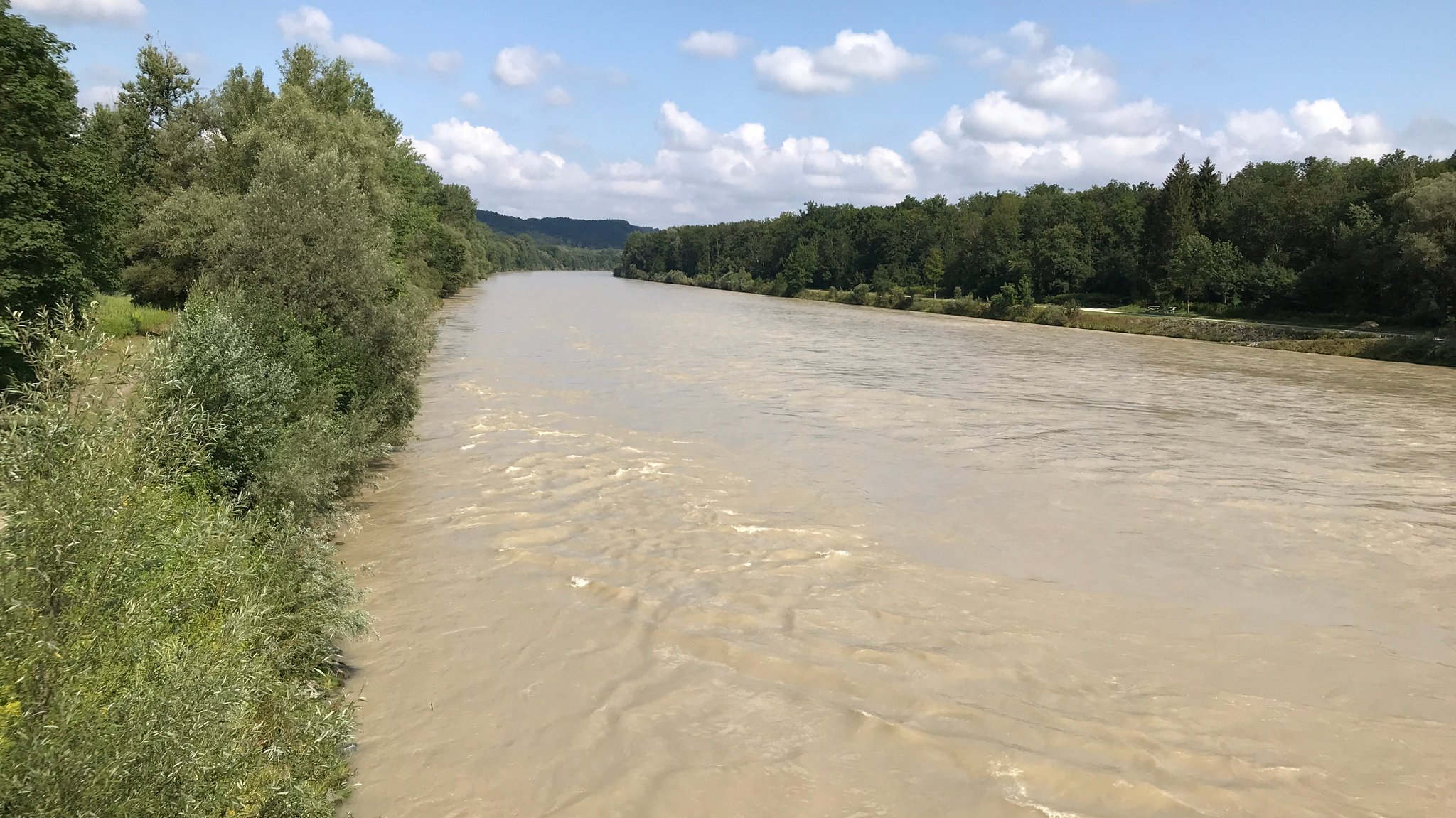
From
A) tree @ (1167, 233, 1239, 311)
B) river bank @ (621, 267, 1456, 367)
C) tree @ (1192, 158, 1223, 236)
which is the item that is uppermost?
tree @ (1192, 158, 1223, 236)

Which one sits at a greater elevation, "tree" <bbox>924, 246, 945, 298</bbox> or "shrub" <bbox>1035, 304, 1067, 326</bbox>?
"tree" <bbox>924, 246, 945, 298</bbox>

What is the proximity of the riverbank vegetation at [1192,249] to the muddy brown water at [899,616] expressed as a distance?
3525cm

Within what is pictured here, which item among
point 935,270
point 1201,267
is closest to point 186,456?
point 1201,267

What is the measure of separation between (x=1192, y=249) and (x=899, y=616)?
6638 centimetres

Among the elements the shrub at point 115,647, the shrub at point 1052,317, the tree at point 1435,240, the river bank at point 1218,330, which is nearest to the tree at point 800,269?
the river bank at point 1218,330

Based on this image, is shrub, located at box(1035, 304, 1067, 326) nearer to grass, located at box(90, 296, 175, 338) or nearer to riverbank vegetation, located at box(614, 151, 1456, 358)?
riverbank vegetation, located at box(614, 151, 1456, 358)

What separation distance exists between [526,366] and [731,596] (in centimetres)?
2324

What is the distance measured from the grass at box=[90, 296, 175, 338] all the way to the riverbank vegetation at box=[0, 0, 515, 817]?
116mm

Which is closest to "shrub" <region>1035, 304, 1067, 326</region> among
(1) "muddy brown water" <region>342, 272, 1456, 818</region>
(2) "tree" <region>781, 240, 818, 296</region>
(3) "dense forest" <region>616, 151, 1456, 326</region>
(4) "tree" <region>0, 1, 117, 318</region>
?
(3) "dense forest" <region>616, 151, 1456, 326</region>

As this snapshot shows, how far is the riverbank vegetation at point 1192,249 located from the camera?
52.6 m

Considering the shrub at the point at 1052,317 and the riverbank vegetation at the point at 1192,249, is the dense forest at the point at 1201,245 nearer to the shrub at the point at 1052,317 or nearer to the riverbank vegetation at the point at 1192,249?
the riverbank vegetation at the point at 1192,249

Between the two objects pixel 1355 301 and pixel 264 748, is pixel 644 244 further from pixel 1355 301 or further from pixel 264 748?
pixel 264 748

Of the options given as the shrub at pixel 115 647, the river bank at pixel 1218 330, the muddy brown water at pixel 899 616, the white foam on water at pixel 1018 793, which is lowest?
the white foam on water at pixel 1018 793

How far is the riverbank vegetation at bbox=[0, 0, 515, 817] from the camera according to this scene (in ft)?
15.1
